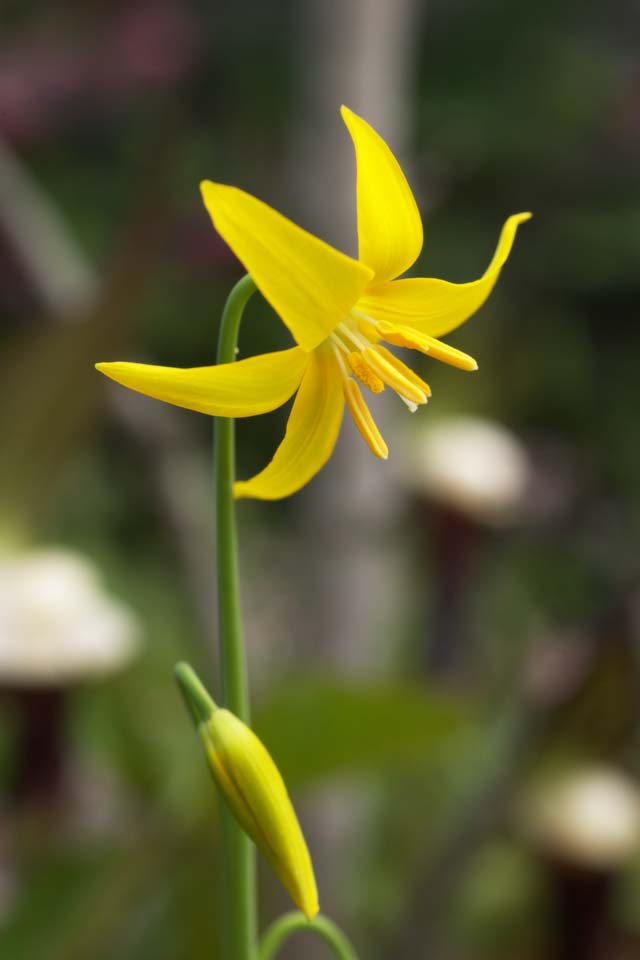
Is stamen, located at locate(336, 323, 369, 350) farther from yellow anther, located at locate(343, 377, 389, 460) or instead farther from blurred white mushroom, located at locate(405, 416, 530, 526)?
blurred white mushroom, located at locate(405, 416, 530, 526)

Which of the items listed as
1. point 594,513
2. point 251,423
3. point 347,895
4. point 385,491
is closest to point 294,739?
point 385,491

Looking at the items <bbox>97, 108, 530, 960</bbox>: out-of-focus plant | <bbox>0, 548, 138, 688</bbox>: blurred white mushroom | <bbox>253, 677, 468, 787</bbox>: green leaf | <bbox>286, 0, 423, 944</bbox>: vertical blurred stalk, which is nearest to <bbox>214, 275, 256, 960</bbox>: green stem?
<bbox>97, 108, 530, 960</bbox>: out-of-focus plant

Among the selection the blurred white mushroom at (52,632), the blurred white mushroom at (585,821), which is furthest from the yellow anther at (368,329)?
the blurred white mushroom at (585,821)

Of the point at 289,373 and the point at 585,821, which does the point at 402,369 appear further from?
the point at 585,821

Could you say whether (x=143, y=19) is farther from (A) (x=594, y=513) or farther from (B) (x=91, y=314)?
(B) (x=91, y=314)

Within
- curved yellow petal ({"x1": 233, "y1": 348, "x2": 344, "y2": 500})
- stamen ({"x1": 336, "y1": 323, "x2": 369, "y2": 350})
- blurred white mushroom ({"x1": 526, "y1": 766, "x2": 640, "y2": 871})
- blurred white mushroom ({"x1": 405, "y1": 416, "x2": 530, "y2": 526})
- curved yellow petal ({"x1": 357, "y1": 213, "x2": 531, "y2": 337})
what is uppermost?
curved yellow petal ({"x1": 357, "y1": 213, "x2": 531, "y2": 337})

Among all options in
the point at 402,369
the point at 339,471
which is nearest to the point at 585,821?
the point at 339,471
